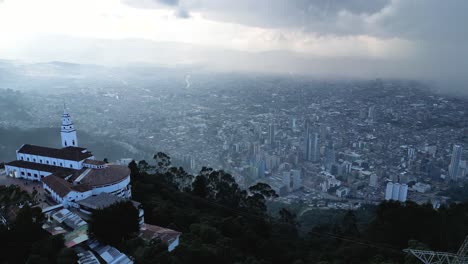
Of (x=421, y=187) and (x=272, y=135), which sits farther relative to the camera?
(x=272, y=135)

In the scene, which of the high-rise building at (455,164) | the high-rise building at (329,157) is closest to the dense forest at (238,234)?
the high-rise building at (329,157)

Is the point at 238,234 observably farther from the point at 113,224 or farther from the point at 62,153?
the point at 62,153

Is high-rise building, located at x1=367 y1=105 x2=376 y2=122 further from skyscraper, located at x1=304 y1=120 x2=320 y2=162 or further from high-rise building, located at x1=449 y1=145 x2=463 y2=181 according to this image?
high-rise building, located at x1=449 y1=145 x2=463 y2=181

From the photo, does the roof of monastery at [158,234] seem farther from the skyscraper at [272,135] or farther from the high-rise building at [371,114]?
the high-rise building at [371,114]

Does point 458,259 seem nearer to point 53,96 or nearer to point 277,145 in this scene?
point 277,145

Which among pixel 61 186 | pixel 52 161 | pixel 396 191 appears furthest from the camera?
pixel 396 191

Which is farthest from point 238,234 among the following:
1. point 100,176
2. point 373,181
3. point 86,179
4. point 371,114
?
point 371,114

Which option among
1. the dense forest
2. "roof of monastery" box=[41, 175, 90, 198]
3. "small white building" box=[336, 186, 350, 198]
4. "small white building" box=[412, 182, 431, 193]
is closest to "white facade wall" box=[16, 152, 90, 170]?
"roof of monastery" box=[41, 175, 90, 198]
